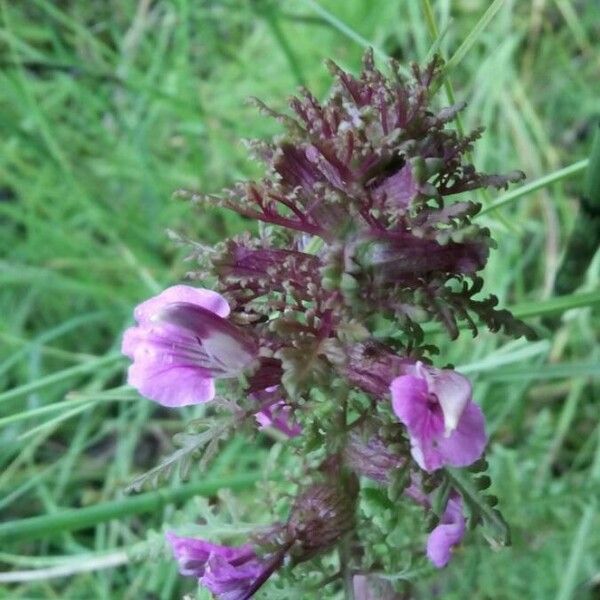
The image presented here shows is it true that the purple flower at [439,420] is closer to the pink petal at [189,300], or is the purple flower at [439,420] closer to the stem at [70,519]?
the pink petal at [189,300]

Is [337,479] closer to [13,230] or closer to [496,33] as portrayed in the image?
[496,33]

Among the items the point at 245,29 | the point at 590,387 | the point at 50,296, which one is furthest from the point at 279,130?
the point at 590,387

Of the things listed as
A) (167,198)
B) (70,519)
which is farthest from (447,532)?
(167,198)

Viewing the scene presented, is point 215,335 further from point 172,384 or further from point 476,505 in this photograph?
point 476,505

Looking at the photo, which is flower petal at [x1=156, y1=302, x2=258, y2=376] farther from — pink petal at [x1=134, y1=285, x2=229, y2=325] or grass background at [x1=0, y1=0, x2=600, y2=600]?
grass background at [x1=0, y1=0, x2=600, y2=600]

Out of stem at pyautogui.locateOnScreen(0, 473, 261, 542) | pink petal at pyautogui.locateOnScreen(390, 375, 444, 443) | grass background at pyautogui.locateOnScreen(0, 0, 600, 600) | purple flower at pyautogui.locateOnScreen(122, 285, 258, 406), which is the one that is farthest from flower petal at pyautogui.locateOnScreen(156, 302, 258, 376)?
grass background at pyautogui.locateOnScreen(0, 0, 600, 600)

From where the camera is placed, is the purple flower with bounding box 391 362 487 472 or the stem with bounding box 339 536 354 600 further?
the stem with bounding box 339 536 354 600

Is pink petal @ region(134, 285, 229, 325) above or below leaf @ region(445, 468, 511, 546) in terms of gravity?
above
